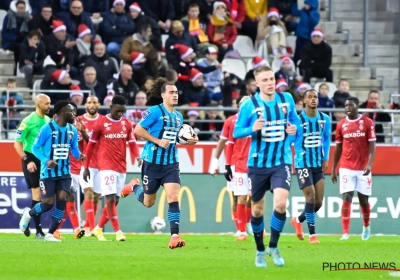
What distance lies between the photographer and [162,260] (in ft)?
46.2

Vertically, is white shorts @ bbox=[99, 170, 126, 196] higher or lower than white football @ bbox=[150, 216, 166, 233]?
higher

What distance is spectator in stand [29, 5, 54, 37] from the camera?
27047mm

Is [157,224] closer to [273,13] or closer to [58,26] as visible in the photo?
[58,26]

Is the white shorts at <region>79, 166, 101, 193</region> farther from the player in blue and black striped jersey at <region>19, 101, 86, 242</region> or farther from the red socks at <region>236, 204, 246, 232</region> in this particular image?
the red socks at <region>236, 204, 246, 232</region>

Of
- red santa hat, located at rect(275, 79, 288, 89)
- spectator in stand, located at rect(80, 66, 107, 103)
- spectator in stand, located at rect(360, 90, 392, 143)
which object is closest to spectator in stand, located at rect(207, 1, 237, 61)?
red santa hat, located at rect(275, 79, 288, 89)

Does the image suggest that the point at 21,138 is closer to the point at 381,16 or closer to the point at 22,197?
the point at 22,197

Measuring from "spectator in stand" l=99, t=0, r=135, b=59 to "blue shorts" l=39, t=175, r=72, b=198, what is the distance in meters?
10.1

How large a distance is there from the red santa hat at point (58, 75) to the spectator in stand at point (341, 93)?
6.87 meters

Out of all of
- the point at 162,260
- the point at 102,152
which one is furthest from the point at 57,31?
the point at 162,260

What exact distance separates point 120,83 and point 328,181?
5623mm

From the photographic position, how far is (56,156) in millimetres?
17922

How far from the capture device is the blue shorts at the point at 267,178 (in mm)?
13216

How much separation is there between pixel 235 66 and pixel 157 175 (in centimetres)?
1330

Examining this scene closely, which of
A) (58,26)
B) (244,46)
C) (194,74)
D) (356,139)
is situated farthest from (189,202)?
(244,46)
